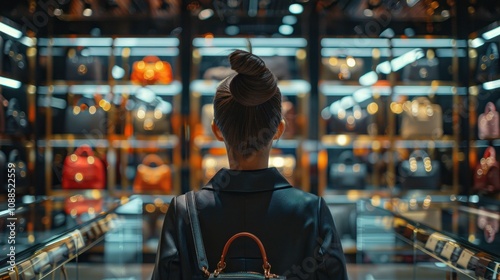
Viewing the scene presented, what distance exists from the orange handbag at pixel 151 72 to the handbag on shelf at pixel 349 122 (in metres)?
1.82

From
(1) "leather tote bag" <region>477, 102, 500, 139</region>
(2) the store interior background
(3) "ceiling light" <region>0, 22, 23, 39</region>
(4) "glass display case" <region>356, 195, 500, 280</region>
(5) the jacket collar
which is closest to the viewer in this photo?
(5) the jacket collar

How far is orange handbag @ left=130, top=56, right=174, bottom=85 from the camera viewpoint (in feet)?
20.2

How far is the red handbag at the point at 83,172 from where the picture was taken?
613cm

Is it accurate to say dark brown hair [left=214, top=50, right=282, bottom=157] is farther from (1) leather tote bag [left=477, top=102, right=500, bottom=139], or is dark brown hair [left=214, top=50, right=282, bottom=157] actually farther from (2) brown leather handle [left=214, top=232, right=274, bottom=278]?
(1) leather tote bag [left=477, top=102, right=500, bottom=139]

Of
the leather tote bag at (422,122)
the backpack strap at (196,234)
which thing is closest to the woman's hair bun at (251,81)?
the backpack strap at (196,234)

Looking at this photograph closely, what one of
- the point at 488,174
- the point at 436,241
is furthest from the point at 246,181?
the point at 488,174

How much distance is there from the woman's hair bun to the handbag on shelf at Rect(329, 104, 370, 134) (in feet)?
16.3

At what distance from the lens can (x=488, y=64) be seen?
5.63m

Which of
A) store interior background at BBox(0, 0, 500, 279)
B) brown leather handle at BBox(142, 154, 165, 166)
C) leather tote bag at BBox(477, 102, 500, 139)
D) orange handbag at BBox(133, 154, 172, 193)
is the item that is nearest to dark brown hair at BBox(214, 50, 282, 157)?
leather tote bag at BBox(477, 102, 500, 139)

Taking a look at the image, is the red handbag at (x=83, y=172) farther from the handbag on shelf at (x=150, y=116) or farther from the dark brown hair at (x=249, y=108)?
the dark brown hair at (x=249, y=108)

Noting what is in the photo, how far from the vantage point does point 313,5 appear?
6.16 m

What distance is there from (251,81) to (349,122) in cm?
506

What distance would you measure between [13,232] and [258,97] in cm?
145

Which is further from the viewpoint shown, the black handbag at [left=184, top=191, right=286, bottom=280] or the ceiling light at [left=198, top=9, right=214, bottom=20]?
Answer: the ceiling light at [left=198, top=9, right=214, bottom=20]
